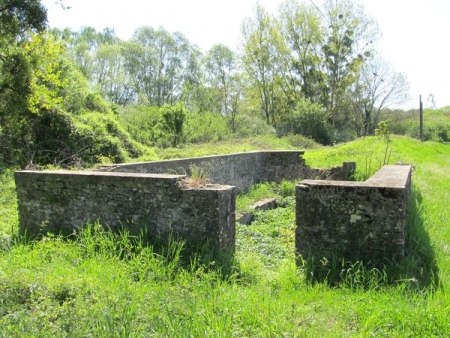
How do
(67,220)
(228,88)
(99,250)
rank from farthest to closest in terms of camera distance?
(228,88) < (67,220) < (99,250)

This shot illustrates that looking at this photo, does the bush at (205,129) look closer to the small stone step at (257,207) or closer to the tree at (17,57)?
the tree at (17,57)

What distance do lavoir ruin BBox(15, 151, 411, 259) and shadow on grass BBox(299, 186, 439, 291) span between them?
127mm

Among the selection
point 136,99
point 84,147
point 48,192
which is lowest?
point 48,192

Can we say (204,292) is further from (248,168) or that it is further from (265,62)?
(265,62)

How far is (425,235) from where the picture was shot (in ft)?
17.6

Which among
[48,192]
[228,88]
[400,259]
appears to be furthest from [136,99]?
[400,259]

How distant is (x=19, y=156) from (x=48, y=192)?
273 inches

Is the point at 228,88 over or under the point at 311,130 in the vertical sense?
over

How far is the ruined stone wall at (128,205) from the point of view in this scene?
5168 millimetres

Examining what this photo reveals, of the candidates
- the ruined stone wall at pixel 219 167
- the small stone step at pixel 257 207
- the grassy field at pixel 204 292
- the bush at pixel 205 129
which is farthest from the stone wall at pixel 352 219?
the bush at pixel 205 129

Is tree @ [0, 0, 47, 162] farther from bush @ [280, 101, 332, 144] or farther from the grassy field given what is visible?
bush @ [280, 101, 332, 144]

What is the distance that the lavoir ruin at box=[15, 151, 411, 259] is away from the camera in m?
4.43

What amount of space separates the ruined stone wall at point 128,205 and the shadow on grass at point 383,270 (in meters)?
1.32

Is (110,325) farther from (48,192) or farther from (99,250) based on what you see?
(48,192)
